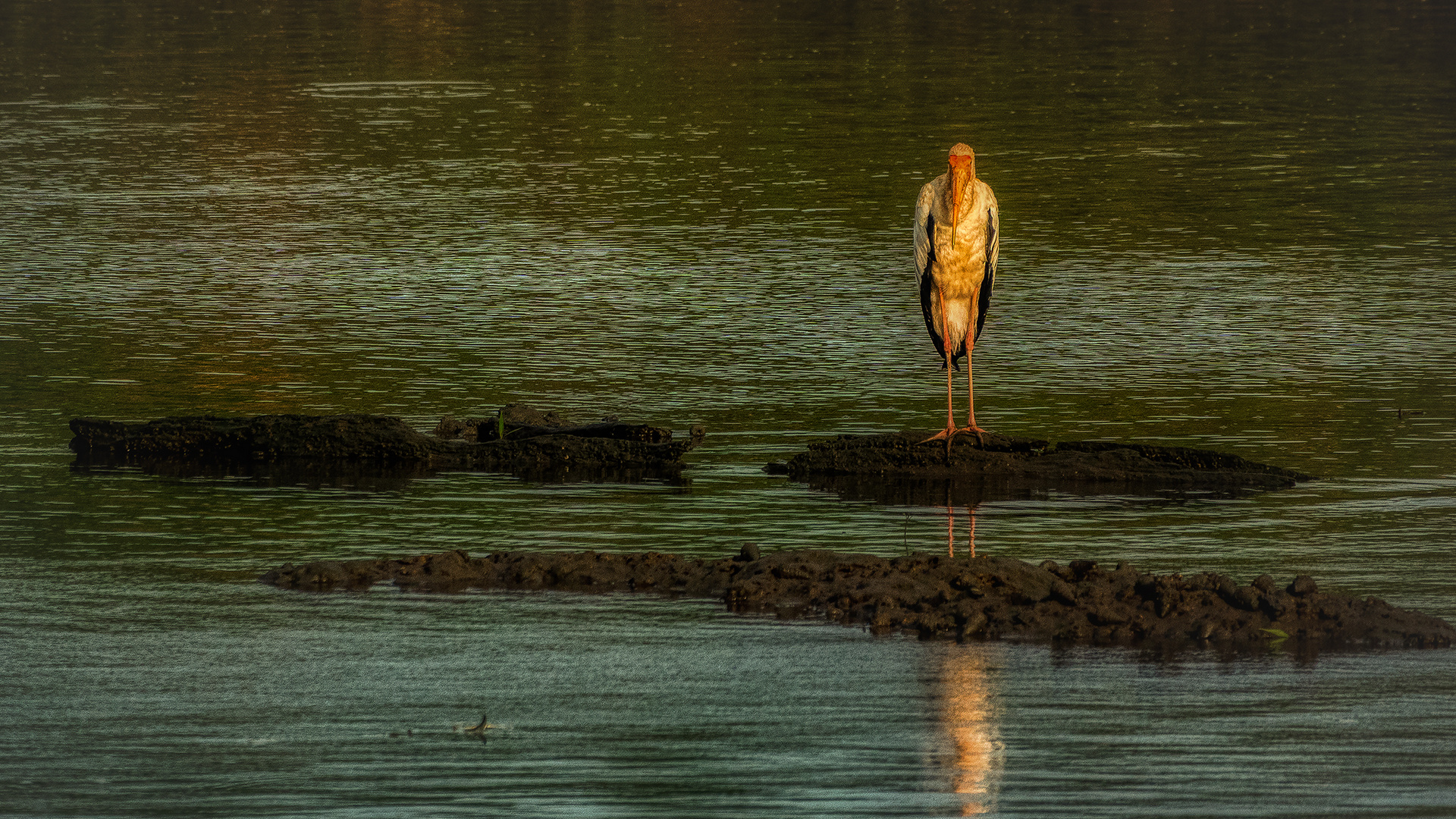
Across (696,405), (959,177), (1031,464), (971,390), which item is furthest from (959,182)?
(696,405)

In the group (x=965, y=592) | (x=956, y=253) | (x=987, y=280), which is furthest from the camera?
(x=987, y=280)

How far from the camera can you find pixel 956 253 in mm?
14891

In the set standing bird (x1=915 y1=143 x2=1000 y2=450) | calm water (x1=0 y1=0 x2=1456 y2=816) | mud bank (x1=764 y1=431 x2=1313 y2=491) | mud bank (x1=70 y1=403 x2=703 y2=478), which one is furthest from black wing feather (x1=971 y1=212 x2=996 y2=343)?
mud bank (x1=70 y1=403 x2=703 y2=478)

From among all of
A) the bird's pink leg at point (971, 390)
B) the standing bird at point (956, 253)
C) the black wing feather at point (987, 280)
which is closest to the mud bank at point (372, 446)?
the bird's pink leg at point (971, 390)

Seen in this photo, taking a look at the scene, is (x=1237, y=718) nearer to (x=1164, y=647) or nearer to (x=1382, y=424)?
(x=1164, y=647)

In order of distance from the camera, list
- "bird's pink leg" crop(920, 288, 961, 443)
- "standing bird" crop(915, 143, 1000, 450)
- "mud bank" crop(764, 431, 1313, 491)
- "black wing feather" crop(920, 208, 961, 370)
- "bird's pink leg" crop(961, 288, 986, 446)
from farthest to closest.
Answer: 1. "black wing feather" crop(920, 208, 961, 370)
2. "standing bird" crop(915, 143, 1000, 450)
3. "bird's pink leg" crop(961, 288, 986, 446)
4. "bird's pink leg" crop(920, 288, 961, 443)
5. "mud bank" crop(764, 431, 1313, 491)

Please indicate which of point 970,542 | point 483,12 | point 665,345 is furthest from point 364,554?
point 483,12

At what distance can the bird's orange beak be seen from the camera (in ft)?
47.6

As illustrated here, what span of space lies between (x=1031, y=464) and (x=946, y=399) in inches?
114

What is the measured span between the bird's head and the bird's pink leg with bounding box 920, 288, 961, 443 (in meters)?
0.61

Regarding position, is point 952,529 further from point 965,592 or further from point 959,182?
point 959,182

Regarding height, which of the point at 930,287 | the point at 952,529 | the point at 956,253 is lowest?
the point at 952,529

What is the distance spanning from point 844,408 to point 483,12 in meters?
56.2

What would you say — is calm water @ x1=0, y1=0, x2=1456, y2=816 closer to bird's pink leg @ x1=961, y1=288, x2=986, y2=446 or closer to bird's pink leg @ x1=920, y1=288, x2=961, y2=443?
bird's pink leg @ x1=920, y1=288, x2=961, y2=443
